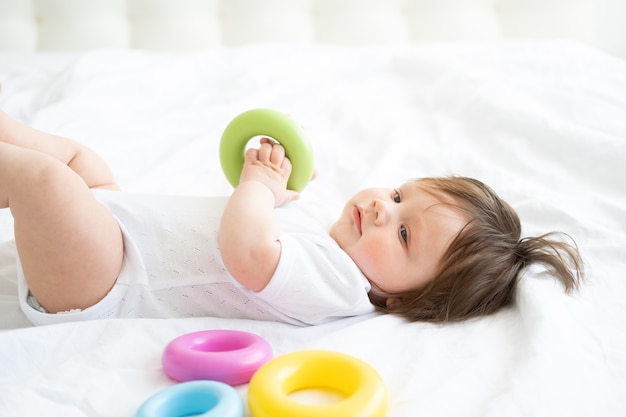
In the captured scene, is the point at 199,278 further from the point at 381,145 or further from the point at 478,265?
the point at 381,145

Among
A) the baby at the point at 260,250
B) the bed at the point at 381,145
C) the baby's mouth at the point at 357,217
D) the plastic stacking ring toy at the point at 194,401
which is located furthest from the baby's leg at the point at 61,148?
the plastic stacking ring toy at the point at 194,401

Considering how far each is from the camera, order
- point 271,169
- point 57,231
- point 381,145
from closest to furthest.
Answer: point 57,231 < point 271,169 < point 381,145

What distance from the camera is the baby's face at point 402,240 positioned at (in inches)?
41.4

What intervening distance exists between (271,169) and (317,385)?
0.45 m

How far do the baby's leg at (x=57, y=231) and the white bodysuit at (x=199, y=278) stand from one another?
0.03 meters

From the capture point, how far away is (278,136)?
44.8 inches

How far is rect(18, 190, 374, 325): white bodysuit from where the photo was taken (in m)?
0.97

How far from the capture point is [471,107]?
1.84m

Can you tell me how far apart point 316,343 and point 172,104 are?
51.6 inches

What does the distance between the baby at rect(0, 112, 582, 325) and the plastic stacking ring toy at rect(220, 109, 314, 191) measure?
2cm

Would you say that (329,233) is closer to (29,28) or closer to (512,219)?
(512,219)

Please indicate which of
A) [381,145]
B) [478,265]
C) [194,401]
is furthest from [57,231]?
[381,145]

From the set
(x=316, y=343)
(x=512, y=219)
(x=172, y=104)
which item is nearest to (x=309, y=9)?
(x=172, y=104)

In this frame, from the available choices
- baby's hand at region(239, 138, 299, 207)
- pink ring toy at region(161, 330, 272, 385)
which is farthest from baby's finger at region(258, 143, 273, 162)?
pink ring toy at region(161, 330, 272, 385)
